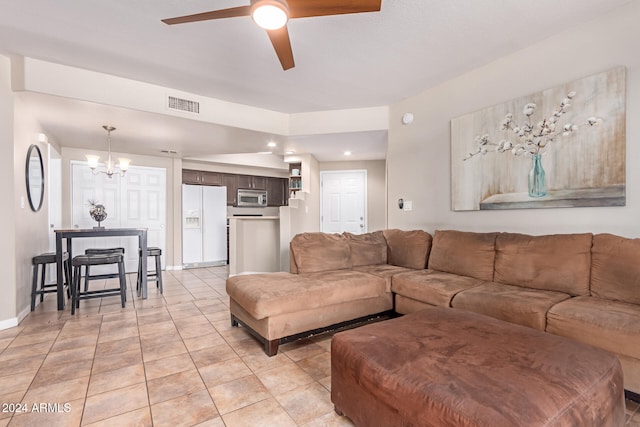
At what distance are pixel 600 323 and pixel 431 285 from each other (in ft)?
3.48

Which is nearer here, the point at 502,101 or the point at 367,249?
the point at 502,101

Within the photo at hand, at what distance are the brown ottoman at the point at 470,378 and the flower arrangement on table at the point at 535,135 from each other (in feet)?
5.22

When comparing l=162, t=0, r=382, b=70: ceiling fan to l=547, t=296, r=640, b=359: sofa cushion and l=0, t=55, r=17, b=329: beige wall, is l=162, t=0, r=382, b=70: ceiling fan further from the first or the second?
l=0, t=55, r=17, b=329: beige wall

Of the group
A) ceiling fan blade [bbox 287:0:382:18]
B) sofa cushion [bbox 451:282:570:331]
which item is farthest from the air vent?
sofa cushion [bbox 451:282:570:331]

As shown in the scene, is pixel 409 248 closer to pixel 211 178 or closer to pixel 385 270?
pixel 385 270

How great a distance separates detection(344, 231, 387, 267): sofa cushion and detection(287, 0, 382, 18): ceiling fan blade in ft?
7.36

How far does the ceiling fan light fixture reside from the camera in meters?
1.53

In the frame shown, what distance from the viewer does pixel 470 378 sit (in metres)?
1.08

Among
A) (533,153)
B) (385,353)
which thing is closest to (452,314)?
(385,353)

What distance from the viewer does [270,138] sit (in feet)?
14.9

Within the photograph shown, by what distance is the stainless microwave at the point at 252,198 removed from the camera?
6965 mm

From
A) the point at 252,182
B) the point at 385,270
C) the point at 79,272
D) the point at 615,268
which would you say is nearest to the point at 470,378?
the point at 615,268

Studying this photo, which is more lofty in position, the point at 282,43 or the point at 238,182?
the point at 282,43

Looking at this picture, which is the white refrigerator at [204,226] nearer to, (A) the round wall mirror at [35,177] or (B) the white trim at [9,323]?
(A) the round wall mirror at [35,177]
